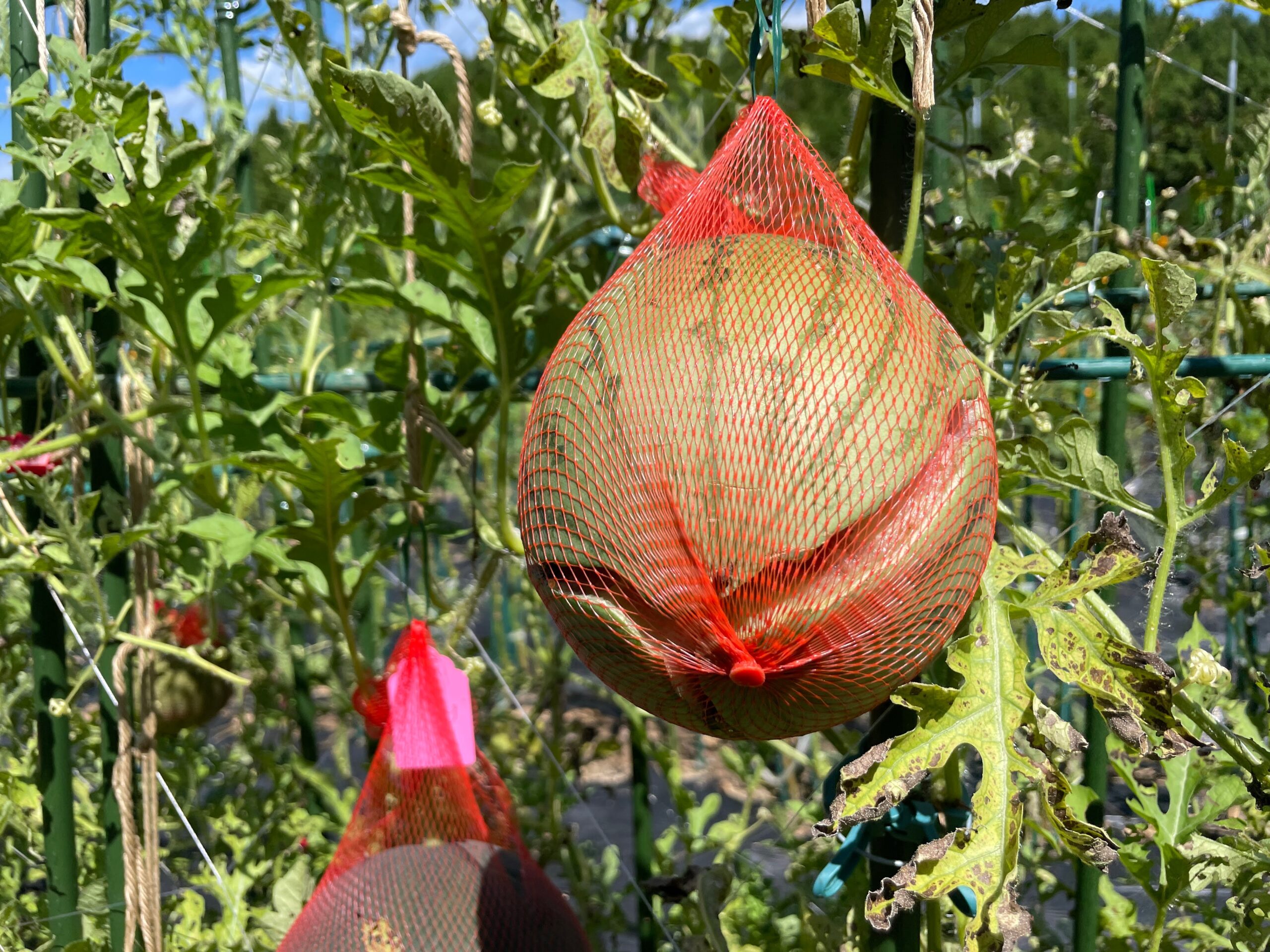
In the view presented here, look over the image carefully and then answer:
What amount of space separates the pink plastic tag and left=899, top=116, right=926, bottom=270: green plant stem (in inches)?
34.4

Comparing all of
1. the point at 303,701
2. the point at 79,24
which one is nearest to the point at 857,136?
the point at 79,24

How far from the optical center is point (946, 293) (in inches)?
66.4

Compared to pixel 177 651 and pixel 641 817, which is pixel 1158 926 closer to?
pixel 641 817

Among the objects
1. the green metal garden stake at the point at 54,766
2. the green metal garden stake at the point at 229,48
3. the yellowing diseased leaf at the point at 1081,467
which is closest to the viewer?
the yellowing diseased leaf at the point at 1081,467

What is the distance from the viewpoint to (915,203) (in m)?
1.47

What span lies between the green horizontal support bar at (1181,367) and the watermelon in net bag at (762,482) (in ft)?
1.91

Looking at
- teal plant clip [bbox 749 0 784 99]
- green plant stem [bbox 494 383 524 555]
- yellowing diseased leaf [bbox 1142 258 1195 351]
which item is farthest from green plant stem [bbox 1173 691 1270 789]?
green plant stem [bbox 494 383 524 555]

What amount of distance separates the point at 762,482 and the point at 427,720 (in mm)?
843

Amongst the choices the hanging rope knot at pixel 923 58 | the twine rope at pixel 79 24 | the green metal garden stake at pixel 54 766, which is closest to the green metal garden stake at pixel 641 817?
the green metal garden stake at pixel 54 766

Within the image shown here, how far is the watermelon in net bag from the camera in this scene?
112 centimetres

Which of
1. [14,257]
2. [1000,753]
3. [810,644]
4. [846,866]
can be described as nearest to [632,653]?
[810,644]

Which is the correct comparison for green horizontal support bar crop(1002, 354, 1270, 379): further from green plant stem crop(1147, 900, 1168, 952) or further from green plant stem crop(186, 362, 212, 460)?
green plant stem crop(186, 362, 212, 460)

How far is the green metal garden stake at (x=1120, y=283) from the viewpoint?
187 centimetres

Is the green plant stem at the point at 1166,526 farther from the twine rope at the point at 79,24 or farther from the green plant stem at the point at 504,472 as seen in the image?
the twine rope at the point at 79,24
